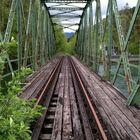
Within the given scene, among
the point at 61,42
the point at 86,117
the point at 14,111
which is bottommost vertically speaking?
the point at 86,117

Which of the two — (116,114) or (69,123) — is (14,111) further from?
(116,114)

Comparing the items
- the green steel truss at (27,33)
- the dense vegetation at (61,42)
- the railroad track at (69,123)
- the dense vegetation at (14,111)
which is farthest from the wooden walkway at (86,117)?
the dense vegetation at (61,42)

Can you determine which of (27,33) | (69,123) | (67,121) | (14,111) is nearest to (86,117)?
(67,121)

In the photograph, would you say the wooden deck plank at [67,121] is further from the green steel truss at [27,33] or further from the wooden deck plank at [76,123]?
the green steel truss at [27,33]

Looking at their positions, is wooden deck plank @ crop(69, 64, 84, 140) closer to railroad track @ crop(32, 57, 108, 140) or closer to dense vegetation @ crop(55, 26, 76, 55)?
railroad track @ crop(32, 57, 108, 140)

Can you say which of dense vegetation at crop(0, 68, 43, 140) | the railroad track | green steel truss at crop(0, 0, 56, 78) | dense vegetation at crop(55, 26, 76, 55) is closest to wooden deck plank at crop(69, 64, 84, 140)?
the railroad track

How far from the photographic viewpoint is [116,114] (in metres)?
7.74

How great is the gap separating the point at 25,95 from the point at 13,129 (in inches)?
279

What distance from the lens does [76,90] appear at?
1205cm

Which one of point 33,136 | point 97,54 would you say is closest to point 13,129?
point 33,136

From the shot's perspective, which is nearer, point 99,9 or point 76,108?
point 76,108

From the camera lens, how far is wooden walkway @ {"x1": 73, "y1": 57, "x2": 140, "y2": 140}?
623 cm

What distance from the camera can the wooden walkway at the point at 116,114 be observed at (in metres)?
6.23

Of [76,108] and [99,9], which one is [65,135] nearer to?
[76,108]
